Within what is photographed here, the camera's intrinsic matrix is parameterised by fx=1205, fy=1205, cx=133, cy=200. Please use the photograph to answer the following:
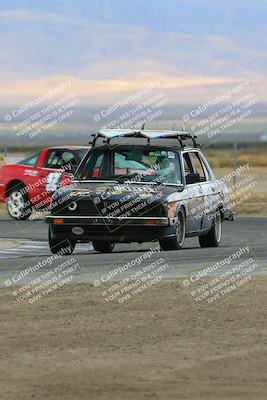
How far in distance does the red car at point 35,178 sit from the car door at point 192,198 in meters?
6.87

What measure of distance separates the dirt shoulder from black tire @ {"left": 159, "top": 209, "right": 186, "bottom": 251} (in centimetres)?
448

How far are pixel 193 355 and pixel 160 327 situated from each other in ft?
4.28

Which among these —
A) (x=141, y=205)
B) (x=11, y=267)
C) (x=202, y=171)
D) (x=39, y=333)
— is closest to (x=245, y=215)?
(x=202, y=171)

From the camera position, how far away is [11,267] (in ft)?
50.6

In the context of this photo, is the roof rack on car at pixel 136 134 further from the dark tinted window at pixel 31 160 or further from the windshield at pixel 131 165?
the dark tinted window at pixel 31 160

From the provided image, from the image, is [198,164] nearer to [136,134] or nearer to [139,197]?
[136,134]

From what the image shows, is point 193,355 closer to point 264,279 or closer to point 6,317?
point 6,317

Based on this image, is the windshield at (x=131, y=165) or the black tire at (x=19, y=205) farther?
the black tire at (x=19, y=205)

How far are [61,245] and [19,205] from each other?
882 centimetres

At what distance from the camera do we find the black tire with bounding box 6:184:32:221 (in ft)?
86.2

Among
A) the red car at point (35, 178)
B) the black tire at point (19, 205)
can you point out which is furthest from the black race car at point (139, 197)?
the black tire at point (19, 205)

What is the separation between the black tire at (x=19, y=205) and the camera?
26.3 meters

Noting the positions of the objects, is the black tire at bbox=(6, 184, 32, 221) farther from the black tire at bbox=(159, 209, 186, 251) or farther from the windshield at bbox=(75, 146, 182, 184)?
the black tire at bbox=(159, 209, 186, 251)

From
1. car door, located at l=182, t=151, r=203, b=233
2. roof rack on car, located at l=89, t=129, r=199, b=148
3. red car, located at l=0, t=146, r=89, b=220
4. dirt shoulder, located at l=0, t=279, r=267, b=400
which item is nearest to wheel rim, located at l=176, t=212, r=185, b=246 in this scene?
car door, located at l=182, t=151, r=203, b=233
